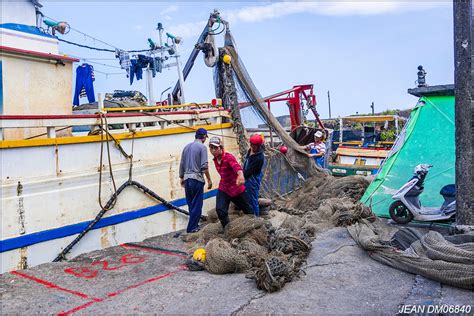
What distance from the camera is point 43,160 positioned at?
19.7 ft

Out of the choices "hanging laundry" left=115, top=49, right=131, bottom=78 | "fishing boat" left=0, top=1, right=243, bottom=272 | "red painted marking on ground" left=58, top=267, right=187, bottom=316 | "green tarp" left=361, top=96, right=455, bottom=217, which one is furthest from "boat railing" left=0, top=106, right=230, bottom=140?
"green tarp" left=361, top=96, right=455, bottom=217

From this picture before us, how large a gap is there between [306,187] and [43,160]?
569cm

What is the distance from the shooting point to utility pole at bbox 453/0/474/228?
18.7 feet

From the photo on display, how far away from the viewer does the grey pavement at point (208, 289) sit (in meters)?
4.30

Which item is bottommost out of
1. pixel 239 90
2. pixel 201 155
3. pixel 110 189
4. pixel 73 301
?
pixel 73 301

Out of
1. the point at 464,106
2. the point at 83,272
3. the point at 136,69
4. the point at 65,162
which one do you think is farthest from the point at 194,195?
the point at 136,69

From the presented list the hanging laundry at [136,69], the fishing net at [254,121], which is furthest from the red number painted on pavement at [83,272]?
the hanging laundry at [136,69]

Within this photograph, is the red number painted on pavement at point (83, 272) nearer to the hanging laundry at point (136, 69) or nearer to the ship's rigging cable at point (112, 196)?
the ship's rigging cable at point (112, 196)

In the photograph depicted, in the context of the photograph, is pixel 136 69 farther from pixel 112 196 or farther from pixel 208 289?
pixel 208 289

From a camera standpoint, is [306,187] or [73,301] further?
[306,187]

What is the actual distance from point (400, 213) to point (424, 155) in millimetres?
1700

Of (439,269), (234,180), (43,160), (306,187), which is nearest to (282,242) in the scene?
(234,180)

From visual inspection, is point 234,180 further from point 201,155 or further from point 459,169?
point 459,169

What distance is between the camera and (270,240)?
5961 mm
